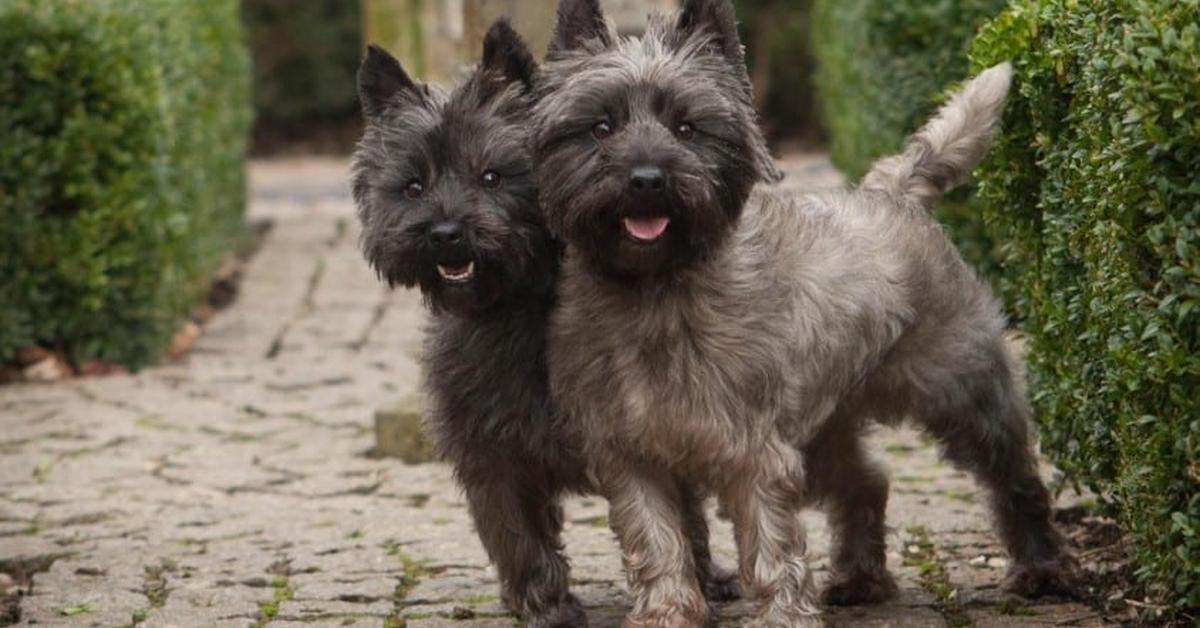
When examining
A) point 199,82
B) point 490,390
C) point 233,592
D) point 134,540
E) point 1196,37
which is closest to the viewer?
point 1196,37

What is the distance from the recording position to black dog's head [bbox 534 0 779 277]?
Result: 5.71m

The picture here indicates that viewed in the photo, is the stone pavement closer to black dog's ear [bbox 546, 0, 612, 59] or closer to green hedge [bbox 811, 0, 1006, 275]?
green hedge [bbox 811, 0, 1006, 275]

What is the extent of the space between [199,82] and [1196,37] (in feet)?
32.0

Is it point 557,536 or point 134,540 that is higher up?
point 557,536

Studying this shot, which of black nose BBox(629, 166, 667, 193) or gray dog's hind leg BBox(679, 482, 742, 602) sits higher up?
black nose BBox(629, 166, 667, 193)

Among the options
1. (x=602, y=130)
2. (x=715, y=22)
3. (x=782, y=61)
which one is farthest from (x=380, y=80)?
(x=782, y=61)

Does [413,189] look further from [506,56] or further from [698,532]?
[698,532]

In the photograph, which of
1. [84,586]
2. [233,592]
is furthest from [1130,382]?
[84,586]

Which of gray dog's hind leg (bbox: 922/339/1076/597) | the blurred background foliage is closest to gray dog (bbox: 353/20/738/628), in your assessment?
gray dog's hind leg (bbox: 922/339/1076/597)

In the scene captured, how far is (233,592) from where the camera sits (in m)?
7.45

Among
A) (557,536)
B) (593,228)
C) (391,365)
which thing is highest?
(593,228)

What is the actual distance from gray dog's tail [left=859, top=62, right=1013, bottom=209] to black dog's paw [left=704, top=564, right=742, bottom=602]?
143 cm

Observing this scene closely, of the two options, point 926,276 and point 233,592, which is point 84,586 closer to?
point 233,592

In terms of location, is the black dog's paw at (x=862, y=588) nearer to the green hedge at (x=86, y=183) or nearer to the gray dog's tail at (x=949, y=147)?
the gray dog's tail at (x=949, y=147)
